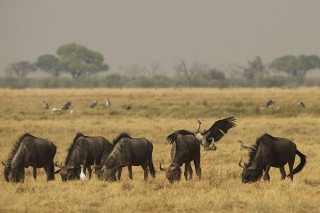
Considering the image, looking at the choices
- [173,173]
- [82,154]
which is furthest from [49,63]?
[173,173]

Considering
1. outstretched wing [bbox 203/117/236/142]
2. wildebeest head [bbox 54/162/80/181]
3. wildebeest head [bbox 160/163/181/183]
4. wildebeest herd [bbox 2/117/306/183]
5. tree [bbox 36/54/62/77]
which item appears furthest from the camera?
tree [bbox 36/54/62/77]

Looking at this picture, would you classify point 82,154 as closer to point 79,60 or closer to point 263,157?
point 263,157

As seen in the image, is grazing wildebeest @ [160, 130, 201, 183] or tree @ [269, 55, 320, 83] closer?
grazing wildebeest @ [160, 130, 201, 183]

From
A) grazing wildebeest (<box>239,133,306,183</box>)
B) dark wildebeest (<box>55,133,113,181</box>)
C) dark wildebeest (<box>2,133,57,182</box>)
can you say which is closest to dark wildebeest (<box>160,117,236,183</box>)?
grazing wildebeest (<box>239,133,306,183</box>)

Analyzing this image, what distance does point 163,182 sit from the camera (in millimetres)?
14805

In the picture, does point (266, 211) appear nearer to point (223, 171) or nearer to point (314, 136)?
point (223, 171)

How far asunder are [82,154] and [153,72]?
16644 cm

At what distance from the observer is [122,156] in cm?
1514

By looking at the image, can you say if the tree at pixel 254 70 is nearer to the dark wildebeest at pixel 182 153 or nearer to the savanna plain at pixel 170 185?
the savanna plain at pixel 170 185

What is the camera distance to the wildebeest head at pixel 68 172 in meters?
15.2

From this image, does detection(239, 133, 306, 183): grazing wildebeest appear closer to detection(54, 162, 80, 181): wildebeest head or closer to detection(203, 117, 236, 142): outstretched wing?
detection(54, 162, 80, 181): wildebeest head

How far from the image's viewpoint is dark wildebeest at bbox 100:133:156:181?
15.0 m

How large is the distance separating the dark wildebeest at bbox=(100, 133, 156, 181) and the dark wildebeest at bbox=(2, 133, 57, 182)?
1557 millimetres

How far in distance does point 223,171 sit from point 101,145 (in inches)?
134
